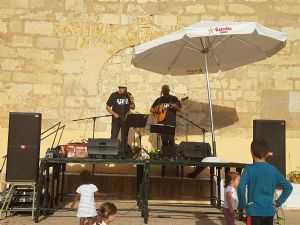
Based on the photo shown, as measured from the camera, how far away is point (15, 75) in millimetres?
10016

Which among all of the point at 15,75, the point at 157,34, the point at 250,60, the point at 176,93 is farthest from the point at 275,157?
the point at 15,75

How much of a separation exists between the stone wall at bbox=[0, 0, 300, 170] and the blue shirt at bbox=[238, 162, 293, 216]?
19.6ft

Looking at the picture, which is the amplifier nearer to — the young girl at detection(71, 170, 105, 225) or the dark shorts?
the young girl at detection(71, 170, 105, 225)

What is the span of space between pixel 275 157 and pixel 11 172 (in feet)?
13.0

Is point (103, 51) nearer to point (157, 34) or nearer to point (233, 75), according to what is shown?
point (157, 34)

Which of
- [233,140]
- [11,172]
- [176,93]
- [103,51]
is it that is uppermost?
[103,51]

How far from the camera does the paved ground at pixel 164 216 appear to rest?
22.3ft

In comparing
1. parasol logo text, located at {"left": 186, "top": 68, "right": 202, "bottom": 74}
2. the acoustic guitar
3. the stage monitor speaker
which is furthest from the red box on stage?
parasol logo text, located at {"left": 186, "top": 68, "right": 202, "bottom": 74}

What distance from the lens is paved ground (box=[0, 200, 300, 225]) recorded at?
268 inches

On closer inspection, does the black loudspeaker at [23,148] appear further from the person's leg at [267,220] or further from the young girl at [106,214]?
the person's leg at [267,220]

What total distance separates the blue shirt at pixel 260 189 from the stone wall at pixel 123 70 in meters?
5.97

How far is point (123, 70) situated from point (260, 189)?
21.9ft

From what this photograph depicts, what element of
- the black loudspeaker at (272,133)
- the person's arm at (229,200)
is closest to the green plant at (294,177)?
the black loudspeaker at (272,133)

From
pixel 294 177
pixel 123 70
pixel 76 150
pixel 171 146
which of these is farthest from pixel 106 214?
pixel 123 70
